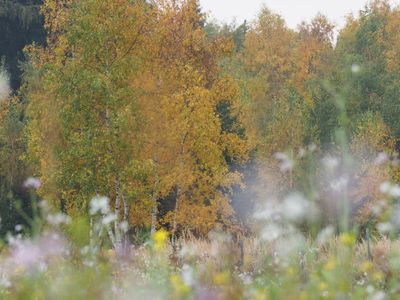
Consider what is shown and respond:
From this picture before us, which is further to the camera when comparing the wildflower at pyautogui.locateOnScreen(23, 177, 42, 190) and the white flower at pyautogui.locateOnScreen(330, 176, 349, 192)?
the wildflower at pyautogui.locateOnScreen(23, 177, 42, 190)

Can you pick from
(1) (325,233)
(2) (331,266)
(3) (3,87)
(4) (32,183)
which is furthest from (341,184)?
(3) (3,87)

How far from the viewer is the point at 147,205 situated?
17.4 metres

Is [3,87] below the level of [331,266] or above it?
above

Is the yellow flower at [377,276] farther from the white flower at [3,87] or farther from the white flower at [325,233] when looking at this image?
the white flower at [3,87]

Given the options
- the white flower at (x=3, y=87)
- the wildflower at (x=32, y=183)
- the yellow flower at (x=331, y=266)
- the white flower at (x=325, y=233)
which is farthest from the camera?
the white flower at (x=3, y=87)

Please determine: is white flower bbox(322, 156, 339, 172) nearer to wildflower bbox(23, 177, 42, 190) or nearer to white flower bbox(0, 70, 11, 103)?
wildflower bbox(23, 177, 42, 190)

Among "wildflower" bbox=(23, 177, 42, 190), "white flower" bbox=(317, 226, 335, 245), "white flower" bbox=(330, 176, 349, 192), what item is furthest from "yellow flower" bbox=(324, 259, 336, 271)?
"wildflower" bbox=(23, 177, 42, 190)

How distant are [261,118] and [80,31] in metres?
18.5

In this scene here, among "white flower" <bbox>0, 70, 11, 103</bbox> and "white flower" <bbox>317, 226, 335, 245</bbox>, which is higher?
"white flower" <bbox>0, 70, 11, 103</bbox>

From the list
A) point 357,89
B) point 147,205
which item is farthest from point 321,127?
point 147,205

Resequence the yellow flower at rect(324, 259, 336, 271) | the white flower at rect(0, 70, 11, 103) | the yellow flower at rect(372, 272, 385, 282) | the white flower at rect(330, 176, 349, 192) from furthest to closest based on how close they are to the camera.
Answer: the white flower at rect(0, 70, 11, 103)
the yellow flower at rect(372, 272, 385, 282)
the yellow flower at rect(324, 259, 336, 271)
the white flower at rect(330, 176, 349, 192)

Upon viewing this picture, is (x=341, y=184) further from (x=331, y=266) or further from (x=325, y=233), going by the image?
(x=331, y=266)

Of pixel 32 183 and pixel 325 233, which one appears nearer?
pixel 325 233

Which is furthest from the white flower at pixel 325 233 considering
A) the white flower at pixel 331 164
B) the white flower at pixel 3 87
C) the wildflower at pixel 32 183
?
the white flower at pixel 3 87
